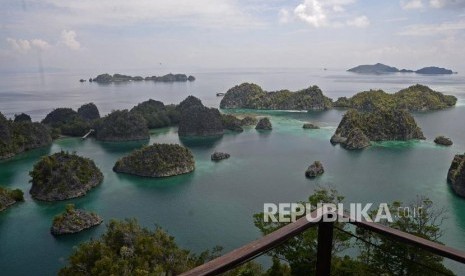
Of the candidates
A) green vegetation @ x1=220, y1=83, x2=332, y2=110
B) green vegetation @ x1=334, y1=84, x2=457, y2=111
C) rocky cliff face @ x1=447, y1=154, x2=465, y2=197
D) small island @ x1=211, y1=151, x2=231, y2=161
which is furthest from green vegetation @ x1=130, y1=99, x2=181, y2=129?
rocky cliff face @ x1=447, y1=154, x2=465, y2=197

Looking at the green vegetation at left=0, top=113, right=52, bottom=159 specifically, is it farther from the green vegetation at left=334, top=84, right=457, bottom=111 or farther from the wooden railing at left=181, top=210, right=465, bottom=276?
the green vegetation at left=334, top=84, right=457, bottom=111

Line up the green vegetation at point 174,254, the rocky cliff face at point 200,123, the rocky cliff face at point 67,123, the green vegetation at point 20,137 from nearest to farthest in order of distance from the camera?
the green vegetation at point 174,254 < the green vegetation at point 20,137 < the rocky cliff face at point 200,123 < the rocky cliff face at point 67,123

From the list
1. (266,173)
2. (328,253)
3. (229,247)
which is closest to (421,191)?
(266,173)

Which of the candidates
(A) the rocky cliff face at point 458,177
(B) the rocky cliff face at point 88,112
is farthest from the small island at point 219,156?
(B) the rocky cliff face at point 88,112

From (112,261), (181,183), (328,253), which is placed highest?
(328,253)

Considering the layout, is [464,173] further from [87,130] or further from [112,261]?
[87,130]

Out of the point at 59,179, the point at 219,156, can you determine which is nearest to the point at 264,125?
the point at 219,156

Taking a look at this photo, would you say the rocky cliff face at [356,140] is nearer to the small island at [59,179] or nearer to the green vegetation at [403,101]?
the small island at [59,179]
